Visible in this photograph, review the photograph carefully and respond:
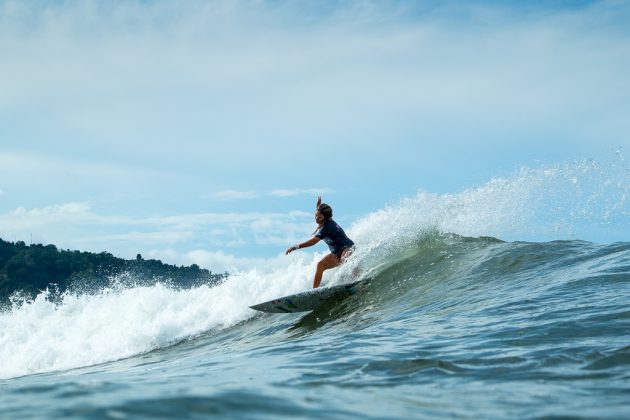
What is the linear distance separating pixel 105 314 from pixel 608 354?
13512 millimetres

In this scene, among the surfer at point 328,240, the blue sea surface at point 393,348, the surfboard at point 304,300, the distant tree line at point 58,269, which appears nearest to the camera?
the blue sea surface at point 393,348

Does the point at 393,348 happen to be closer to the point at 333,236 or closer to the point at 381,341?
the point at 381,341

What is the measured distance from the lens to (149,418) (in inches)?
128

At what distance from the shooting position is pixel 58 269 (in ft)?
260

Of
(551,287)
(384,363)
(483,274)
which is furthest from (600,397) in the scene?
(483,274)

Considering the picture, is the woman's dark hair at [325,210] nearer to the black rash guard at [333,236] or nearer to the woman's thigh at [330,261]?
the black rash guard at [333,236]

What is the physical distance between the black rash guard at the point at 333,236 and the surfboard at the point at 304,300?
3.70 ft

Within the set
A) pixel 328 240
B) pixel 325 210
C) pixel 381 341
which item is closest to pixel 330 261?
pixel 328 240

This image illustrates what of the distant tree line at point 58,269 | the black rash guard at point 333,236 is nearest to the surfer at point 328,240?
the black rash guard at point 333,236

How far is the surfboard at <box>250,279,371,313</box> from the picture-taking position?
1111 centimetres

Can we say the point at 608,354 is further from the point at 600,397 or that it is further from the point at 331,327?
the point at 331,327

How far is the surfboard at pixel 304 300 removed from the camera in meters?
11.1

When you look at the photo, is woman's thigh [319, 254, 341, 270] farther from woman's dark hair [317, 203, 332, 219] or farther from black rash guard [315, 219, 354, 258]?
woman's dark hair [317, 203, 332, 219]

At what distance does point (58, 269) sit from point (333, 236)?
75012 millimetres
